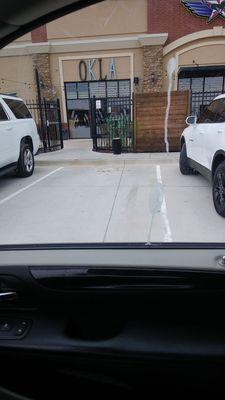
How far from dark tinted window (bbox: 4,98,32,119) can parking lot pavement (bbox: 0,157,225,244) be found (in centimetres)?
138

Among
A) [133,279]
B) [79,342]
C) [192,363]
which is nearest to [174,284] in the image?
[133,279]

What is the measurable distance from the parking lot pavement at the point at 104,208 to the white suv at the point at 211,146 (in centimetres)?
39

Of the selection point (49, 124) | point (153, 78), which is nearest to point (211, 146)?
point (49, 124)

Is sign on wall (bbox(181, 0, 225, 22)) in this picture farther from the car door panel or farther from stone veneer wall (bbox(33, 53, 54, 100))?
stone veneer wall (bbox(33, 53, 54, 100))

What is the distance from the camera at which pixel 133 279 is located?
1.66 meters

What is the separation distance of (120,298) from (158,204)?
23.9 inches

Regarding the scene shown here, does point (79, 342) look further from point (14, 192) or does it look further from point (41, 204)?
point (14, 192)

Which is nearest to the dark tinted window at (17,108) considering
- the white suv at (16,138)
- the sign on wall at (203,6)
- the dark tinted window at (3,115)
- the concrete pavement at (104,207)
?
the white suv at (16,138)

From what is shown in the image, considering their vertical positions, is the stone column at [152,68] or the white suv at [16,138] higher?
the stone column at [152,68]

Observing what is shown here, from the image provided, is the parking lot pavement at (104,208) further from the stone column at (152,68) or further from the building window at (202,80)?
the building window at (202,80)

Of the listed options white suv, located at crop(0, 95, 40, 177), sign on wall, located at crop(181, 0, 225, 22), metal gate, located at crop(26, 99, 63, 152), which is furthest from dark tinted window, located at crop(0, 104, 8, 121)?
metal gate, located at crop(26, 99, 63, 152)

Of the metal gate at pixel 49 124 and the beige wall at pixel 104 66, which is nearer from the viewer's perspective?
the metal gate at pixel 49 124

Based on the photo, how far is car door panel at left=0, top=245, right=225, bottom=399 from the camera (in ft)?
5.00

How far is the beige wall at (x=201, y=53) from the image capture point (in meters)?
16.9
